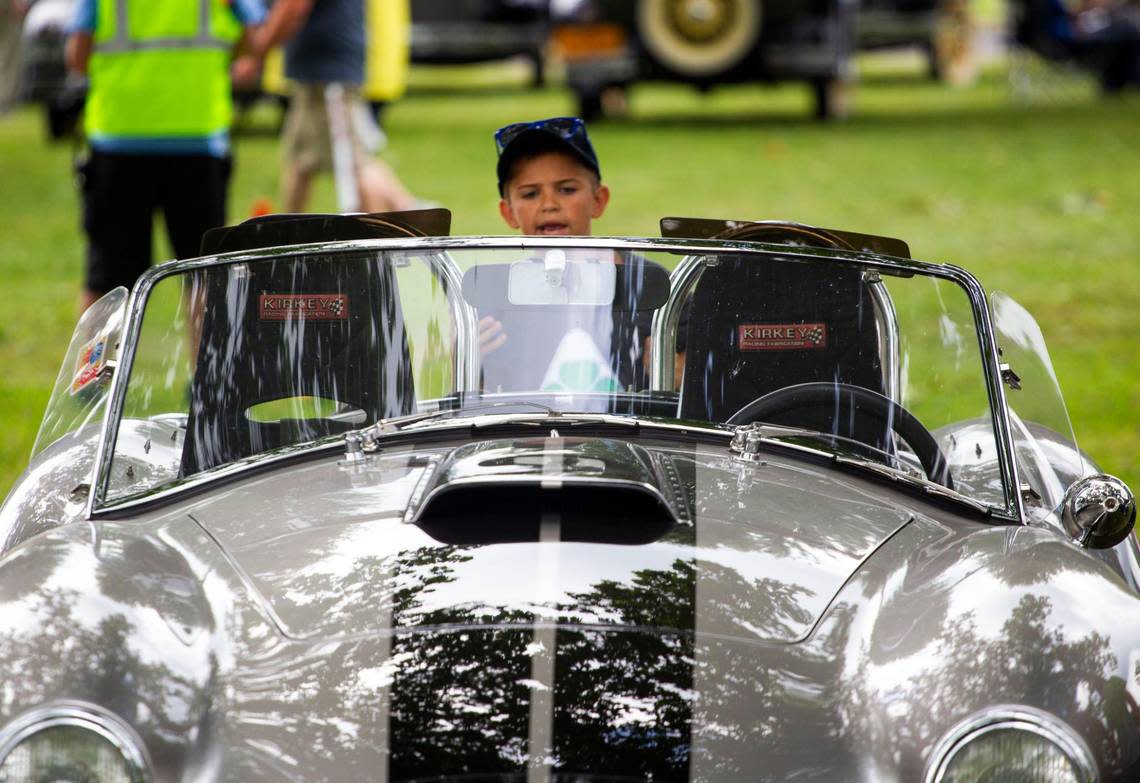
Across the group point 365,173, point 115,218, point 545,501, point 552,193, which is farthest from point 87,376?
point 365,173

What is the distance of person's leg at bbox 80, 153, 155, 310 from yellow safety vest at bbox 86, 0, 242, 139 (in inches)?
5.7

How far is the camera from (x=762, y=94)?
21.2 m

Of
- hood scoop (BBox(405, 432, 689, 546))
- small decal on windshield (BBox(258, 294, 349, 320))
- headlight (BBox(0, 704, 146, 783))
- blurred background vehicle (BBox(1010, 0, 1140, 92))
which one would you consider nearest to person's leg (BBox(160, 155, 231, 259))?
small decal on windshield (BBox(258, 294, 349, 320))

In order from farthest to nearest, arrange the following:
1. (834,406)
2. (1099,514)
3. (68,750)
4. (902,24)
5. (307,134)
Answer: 1. (902,24)
2. (307,134)
3. (834,406)
4. (1099,514)
5. (68,750)

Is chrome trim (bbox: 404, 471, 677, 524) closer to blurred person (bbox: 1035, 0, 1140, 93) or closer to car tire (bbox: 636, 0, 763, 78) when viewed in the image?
car tire (bbox: 636, 0, 763, 78)

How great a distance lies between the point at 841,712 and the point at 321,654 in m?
0.80

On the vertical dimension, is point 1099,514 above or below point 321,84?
below

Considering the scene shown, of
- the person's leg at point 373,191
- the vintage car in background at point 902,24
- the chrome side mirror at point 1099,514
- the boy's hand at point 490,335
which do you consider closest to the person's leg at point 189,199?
the person's leg at point 373,191

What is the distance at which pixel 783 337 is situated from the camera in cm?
319

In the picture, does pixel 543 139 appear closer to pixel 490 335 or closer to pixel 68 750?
pixel 490 335

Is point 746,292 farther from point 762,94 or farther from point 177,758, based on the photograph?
point 762,94

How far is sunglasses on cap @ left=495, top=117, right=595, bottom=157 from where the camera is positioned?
4.39 m

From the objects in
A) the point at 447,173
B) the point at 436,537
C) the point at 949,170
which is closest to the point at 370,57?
the point at 447,173

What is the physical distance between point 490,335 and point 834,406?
716mm
